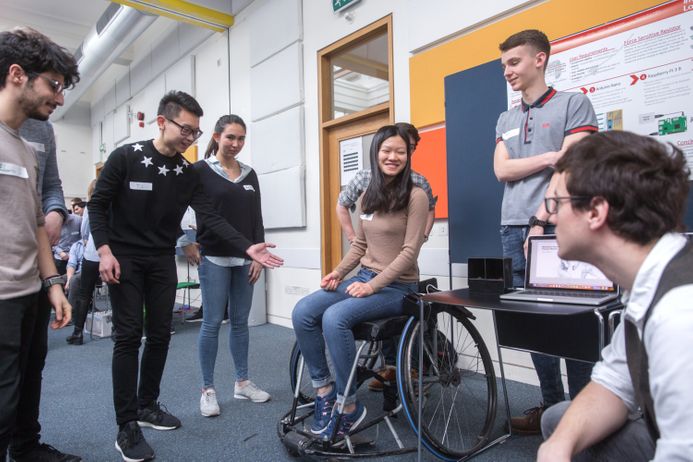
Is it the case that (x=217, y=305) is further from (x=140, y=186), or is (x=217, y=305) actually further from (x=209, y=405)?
(x=140, y=186)

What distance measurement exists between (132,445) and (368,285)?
3.71ft

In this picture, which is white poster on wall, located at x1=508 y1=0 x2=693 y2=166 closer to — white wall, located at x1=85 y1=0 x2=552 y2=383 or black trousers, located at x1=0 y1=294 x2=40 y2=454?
white wall, located at x1=85 y1=0 x2=552 y2=383

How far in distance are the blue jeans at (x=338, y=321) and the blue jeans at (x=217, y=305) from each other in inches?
22.5

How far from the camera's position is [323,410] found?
5.85 feet

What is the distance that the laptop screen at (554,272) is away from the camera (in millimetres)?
1453

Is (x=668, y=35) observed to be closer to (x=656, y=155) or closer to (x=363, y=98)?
(x=656, y=155)

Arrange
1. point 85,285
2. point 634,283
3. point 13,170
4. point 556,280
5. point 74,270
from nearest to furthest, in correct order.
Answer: point 634,283
point 13,170
point 556,280
point 85,285
point 74,270

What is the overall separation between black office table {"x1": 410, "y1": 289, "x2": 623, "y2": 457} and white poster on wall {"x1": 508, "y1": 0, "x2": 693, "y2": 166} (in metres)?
1.05

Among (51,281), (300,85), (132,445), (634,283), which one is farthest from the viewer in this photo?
(300,85)

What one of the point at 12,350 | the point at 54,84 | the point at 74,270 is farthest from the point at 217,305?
the point at 74,270

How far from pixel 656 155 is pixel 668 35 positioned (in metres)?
1.66

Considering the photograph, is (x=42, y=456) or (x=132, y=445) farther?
(x=132, y=445)

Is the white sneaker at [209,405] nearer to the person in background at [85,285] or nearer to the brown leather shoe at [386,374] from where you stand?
the brown leather shoe at [386,374]

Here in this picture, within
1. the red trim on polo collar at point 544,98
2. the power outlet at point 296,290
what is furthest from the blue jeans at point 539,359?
the power outlet at point 296,290
